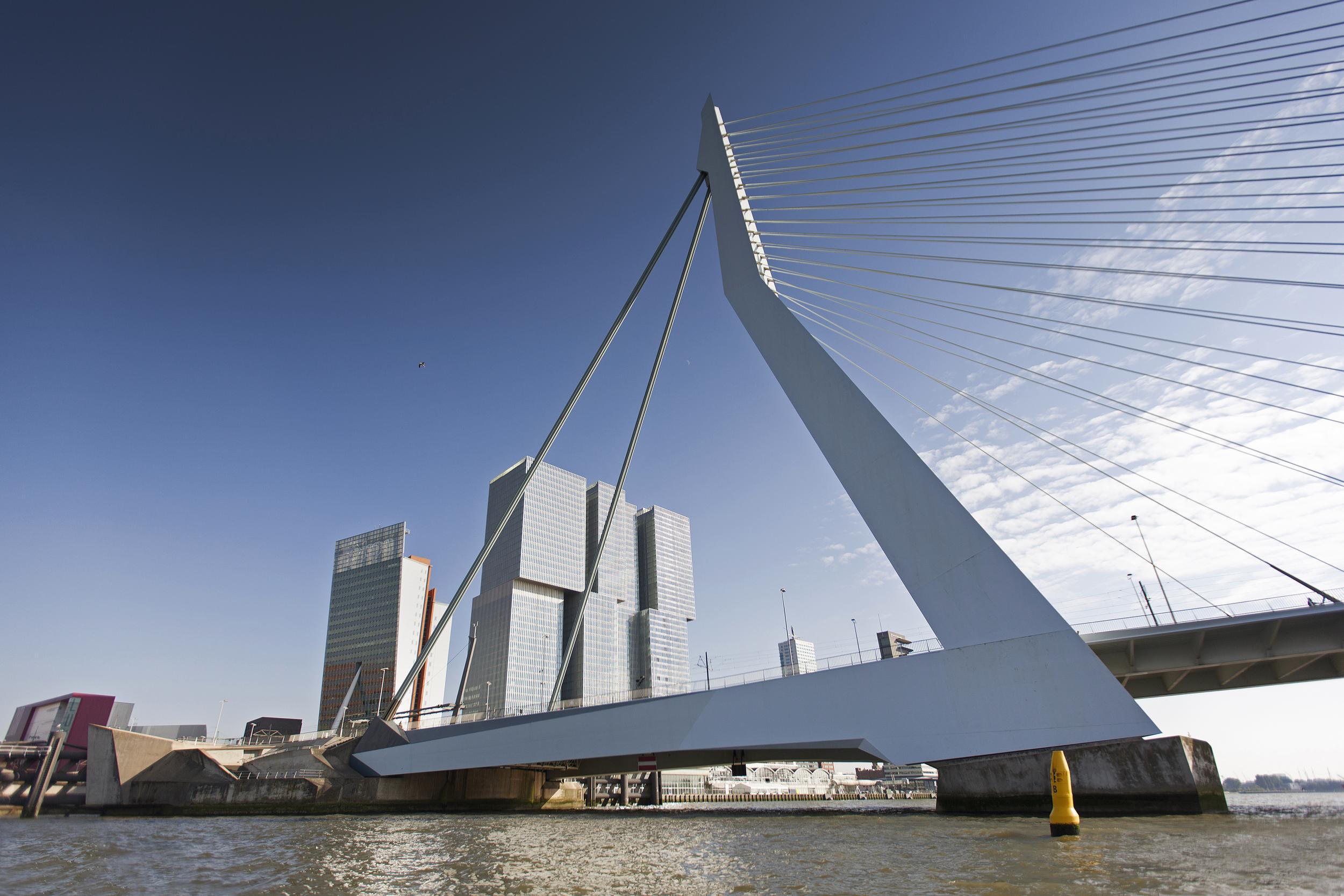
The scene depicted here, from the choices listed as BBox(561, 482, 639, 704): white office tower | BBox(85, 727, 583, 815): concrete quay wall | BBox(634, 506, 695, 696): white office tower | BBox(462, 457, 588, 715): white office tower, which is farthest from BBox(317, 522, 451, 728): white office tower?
BBox(85, 727, 583, 815): concrete quay wall

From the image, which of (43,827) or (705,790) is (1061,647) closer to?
(43,827)

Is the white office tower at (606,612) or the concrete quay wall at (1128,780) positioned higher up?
the white office tower at (606,612)

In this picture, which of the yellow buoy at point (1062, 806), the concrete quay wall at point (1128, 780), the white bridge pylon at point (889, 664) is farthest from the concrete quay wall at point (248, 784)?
the yellow buoy at point (1062, 806)

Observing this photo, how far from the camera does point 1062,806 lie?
895 centimetres

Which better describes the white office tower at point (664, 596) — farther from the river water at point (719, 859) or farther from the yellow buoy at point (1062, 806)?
the yellow buoy at point (1062, 806)

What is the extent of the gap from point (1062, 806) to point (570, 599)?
9473cm

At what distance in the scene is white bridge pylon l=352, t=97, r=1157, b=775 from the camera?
1056cm

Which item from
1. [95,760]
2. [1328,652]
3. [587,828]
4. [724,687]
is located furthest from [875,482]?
A: [95,760]

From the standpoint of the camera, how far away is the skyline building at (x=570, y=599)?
292ft

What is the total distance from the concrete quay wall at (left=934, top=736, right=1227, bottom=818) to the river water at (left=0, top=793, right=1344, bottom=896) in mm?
608

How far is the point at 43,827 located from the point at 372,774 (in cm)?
859

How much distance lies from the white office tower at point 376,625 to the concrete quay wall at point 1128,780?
7987 cm

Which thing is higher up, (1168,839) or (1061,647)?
(1061,647)

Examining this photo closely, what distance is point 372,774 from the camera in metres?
23.1
